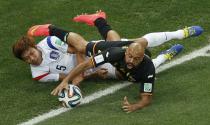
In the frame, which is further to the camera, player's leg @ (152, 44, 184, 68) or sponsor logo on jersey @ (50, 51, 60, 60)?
player's leg @ (152, 44, 184, 68)

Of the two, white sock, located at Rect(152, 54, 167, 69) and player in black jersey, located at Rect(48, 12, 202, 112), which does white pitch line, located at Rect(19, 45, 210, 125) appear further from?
player in black jersey, located at Rect(48, 12, 202, 112)

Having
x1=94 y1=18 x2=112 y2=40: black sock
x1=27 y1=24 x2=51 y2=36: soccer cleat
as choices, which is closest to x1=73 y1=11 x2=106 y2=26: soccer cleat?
x1=94 y1=18 x2=112 y2=40: black sock

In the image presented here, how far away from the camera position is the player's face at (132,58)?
683 centimetres

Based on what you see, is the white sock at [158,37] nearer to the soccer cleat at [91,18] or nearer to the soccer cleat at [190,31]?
the soccer cleat at [190,31]

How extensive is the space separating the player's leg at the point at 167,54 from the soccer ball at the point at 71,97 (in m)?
1.52

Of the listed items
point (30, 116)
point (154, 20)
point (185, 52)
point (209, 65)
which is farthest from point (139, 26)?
point (30, 116)

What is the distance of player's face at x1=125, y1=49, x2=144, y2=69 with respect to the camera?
22.4 feet

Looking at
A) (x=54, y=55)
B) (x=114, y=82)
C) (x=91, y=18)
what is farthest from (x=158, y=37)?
(x=54, y=55)

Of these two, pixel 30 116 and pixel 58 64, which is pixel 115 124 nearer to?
pixel 30 116

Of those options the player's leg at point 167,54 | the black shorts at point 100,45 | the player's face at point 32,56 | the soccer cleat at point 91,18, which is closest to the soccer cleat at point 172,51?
the player's leg at point 167,54

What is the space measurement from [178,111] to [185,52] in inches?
96.0

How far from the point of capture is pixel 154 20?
10188 mm

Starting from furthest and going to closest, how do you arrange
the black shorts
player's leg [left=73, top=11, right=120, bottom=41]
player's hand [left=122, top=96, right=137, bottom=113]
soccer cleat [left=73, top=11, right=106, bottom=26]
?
soccer cleat [left=73, top=11, right=106, bottom=26]
player's leg [left=73, top=11, right=120, bottom=41]
the black shorts
player's hand [left=122, top=96, right=137, bottom=113]

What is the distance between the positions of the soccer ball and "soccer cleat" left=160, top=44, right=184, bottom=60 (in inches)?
68.1
